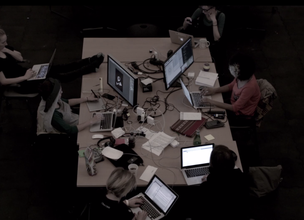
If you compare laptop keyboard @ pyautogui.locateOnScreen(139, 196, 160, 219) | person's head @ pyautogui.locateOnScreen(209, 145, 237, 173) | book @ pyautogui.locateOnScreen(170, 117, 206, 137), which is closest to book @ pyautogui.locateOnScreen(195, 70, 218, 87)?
book @ pyautogui.locateOnScreen(170, 117, 206, 137)

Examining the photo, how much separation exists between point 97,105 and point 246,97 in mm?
1553

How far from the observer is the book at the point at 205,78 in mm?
3627

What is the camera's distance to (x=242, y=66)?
3.12 m

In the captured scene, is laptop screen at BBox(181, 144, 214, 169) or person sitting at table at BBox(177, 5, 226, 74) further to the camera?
person sitting at table at BBox(177, 5, 226, 74)

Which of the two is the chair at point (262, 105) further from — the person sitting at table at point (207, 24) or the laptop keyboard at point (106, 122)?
the laptop keyboard at point (106, 122)

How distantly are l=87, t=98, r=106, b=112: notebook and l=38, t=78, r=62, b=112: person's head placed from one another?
42 centimetres

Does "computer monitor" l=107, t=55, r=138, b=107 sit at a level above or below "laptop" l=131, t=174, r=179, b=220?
above

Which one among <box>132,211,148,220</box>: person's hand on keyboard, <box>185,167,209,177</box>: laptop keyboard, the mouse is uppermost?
the mouse

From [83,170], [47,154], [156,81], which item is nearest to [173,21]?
[156,81]

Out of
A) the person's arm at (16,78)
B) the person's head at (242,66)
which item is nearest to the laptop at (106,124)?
the person's arm at (16,78)

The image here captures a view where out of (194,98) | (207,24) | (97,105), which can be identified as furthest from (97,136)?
(207,24)

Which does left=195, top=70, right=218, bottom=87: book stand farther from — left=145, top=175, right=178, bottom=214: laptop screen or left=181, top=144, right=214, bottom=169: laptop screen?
left=145, top=175, right=178, bottom=214: laptop screen

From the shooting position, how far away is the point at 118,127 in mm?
3141

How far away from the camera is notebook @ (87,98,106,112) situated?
3.34m
